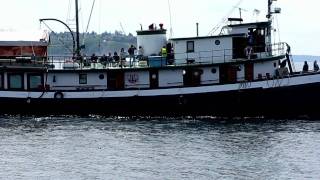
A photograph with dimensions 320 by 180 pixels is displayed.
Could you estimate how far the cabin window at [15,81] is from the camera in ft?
154

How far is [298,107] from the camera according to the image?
43.7 metres

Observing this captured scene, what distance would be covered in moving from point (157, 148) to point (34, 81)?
15225mm

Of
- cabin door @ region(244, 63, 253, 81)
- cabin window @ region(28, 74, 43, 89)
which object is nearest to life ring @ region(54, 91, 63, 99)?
cabin window @ region(28, 74, 43, 89)

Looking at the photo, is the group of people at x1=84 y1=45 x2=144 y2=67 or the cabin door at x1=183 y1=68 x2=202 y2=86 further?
the group of people at x1=84 y1=45 x2=144 y2=67

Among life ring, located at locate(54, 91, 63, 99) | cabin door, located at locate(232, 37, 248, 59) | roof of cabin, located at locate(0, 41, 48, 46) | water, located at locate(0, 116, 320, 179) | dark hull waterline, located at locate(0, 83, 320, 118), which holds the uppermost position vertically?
roof of cabin, located at locate(0, 41, 48, 46)

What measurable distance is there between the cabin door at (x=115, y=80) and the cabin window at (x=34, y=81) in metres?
4.77

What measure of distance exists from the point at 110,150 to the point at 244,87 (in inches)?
491

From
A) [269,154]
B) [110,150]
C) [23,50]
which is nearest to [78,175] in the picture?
[110,150]

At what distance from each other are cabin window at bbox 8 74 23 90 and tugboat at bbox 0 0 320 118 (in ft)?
0.22

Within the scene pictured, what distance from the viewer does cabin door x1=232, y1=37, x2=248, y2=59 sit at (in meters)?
45.8

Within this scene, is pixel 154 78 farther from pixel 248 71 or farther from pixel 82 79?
pixel 248 71

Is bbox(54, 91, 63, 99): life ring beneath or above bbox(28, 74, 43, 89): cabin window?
beneath

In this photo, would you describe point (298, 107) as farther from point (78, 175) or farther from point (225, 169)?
point (78, 175)

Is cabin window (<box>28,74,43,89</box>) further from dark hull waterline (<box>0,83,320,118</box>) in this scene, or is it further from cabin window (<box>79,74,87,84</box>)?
cabin window (<box>79,74,87,84</box>)
